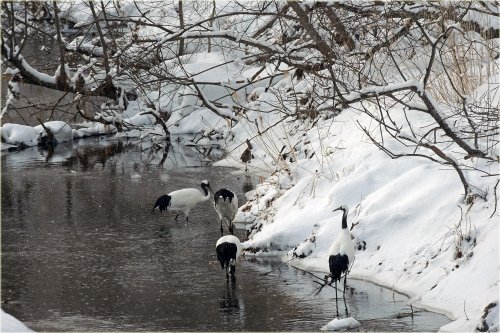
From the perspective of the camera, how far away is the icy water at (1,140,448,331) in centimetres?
859

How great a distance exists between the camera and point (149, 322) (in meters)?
8.59

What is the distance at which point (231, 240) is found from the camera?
10.3 m

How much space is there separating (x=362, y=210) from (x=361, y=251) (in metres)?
0.66

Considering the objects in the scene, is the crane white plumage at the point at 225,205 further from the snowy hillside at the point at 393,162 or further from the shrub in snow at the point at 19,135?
the shrub in snow at the point at 19,135

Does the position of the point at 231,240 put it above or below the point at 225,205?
below

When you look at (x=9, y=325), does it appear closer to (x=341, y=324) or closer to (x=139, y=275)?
(x=341, y=324)

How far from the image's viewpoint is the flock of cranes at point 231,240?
9.22 m

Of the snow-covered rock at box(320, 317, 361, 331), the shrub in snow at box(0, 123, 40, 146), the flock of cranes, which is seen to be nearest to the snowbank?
the flock of cranes

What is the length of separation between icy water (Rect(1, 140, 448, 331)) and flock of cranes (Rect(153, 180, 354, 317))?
22 centimetres

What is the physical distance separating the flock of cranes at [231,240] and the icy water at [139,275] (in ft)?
0.71

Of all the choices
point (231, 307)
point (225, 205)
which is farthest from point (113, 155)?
point (231, 307)

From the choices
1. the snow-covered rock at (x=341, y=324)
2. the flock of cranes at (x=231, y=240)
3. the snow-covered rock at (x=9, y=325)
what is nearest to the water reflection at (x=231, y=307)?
the flock of cranes at (x=231, y=240)

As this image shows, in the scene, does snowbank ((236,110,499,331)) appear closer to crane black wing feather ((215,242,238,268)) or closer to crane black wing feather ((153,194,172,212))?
crane black wing feather ((215,242,238,268))

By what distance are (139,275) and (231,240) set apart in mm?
1209
